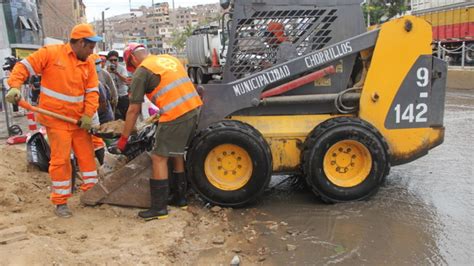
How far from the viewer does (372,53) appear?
5.03 m

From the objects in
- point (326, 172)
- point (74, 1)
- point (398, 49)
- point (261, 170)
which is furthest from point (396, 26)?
point (74, 1)

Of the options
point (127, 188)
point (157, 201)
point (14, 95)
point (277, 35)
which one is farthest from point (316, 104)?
point (14, 95)

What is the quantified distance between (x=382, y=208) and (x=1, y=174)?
4.03 m

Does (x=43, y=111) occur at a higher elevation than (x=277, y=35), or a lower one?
lower

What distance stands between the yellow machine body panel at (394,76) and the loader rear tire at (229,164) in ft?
3.91

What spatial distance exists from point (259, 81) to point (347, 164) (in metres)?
1.23

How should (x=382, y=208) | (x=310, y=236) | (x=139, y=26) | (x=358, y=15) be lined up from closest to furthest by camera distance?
(x=310, y=236), (x=382, y=208), (x=358, y=15), (x=139, y=26)

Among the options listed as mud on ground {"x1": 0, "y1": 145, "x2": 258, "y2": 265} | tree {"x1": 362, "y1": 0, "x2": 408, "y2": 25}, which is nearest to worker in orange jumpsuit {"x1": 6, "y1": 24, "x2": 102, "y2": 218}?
mud on ground {"x1": 0, "y1": 145, "x2": 258, "y2": 265}

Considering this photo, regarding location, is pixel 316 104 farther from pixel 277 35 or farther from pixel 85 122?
pixel 85 122

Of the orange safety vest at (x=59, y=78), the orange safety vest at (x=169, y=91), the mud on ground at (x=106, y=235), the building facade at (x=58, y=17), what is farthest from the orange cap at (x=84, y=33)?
the building facade at (x=58, y=17)

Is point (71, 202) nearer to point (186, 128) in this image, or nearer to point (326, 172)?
point (186, 128)

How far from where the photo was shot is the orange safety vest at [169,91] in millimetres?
4332

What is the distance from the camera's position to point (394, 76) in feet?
16.1

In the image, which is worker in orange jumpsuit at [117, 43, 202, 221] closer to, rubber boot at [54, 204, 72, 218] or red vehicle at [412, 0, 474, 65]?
rubber boot at [54, 204, 72, 218]
